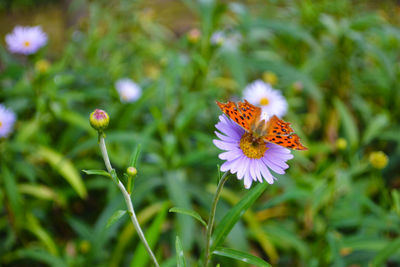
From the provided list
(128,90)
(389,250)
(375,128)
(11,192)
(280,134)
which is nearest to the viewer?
(280,134)

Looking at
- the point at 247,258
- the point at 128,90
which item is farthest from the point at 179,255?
the point at 128,90

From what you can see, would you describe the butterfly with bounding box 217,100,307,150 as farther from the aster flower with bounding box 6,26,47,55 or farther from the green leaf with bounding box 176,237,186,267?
the aster flower with bounding box 6,26,47,55

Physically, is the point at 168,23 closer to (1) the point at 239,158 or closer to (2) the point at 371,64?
Result: (2) the point at 371,64

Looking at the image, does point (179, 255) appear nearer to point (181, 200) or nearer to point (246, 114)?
point (246, 114)

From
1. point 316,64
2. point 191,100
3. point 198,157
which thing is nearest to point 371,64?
point 316,64

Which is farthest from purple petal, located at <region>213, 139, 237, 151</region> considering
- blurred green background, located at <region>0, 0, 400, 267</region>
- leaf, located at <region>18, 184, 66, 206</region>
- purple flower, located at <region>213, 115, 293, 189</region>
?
leaf, located at <region>18, 184, 66, 206</region>

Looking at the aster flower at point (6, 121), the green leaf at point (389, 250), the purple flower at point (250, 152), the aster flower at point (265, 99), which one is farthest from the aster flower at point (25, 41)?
the green leaf at point (389, 250)
